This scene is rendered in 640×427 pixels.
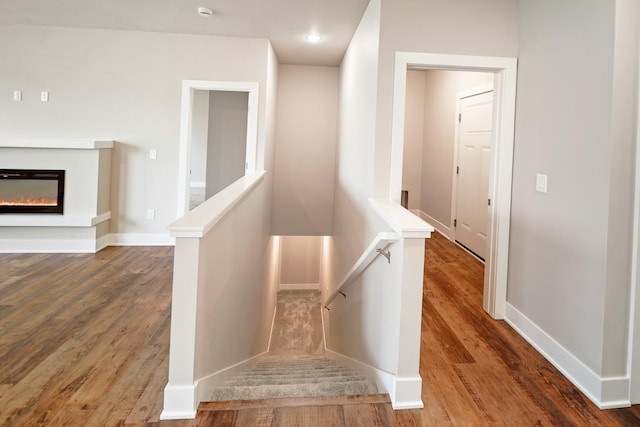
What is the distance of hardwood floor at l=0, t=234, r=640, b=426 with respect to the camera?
1.86 metres

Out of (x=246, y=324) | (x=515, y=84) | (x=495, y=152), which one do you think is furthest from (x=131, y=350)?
(x=515, y=84)

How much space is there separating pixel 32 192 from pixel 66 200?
37cm

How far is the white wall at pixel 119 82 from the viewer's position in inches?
185

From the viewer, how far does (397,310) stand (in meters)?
2.01

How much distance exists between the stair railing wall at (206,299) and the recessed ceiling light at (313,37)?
2184mm

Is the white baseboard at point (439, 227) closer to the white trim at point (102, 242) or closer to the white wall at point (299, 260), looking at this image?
the white wall at point (299, 260)

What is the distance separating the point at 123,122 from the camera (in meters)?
4.87

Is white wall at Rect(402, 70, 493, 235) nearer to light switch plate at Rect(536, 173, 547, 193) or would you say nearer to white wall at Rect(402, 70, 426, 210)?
white wall at Rect(402, 70, 426, 210)

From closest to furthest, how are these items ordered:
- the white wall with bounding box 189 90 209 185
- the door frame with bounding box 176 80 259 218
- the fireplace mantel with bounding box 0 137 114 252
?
the fireplace mantel with bounding box 0 137 114 252
the door frame with bounding box 176 80 259 218
the white wall with bounding box 189 90 209 185

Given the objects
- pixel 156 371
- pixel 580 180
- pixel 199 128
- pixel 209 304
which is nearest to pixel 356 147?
pixel 580 180

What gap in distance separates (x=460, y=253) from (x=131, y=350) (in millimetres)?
3816

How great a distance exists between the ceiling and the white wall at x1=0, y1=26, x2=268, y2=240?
0.55 feet

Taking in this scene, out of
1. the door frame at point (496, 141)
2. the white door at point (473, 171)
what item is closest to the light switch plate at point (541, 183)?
the door frame at point (496, 141)

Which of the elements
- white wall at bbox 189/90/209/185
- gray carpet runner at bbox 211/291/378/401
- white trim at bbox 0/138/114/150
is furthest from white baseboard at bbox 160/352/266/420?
white wall at bbox 189/90/209/185
